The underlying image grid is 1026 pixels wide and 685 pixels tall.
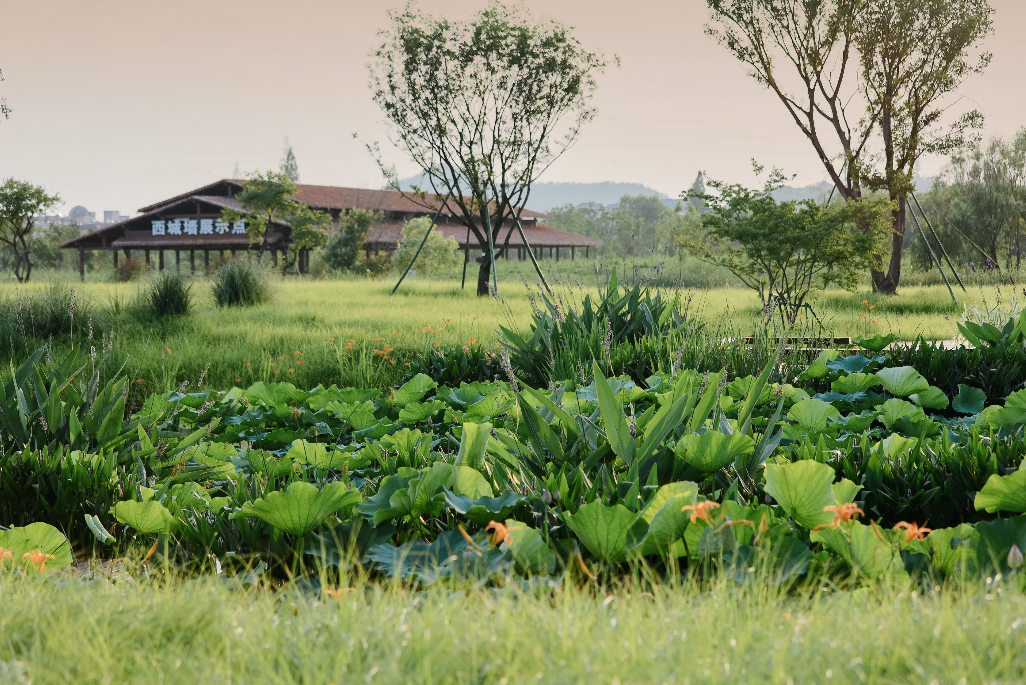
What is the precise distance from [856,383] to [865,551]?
2.11m

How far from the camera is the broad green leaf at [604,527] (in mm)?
1490

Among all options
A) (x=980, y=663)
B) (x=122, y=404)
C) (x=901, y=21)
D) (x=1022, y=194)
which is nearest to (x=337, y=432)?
(x=122, y=404)

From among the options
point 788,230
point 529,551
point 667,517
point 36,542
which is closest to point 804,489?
point 667,517

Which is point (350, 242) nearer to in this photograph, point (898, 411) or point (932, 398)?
point (932, 398)

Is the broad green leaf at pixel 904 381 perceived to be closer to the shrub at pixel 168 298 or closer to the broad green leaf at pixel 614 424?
the broad green leaf at pixel 614 424

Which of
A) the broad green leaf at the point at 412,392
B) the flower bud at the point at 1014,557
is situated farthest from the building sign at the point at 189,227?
the flower bud at the point at 1014,557

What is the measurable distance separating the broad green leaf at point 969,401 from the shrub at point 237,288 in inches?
392

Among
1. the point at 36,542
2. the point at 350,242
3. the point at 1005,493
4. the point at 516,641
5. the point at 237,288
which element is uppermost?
the point at 350,242

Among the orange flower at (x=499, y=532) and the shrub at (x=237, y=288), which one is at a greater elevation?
the shrub at (x=237, y=288)

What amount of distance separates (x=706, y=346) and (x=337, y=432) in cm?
234

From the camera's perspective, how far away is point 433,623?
3.77 ft

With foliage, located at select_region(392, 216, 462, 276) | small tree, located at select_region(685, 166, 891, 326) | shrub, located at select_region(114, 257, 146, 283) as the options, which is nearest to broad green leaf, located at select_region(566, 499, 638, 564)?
small tree, located at select_region(685, 166, 891, 326)

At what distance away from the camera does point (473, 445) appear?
206 centimetres

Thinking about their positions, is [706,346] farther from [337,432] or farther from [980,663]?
[980,663]
